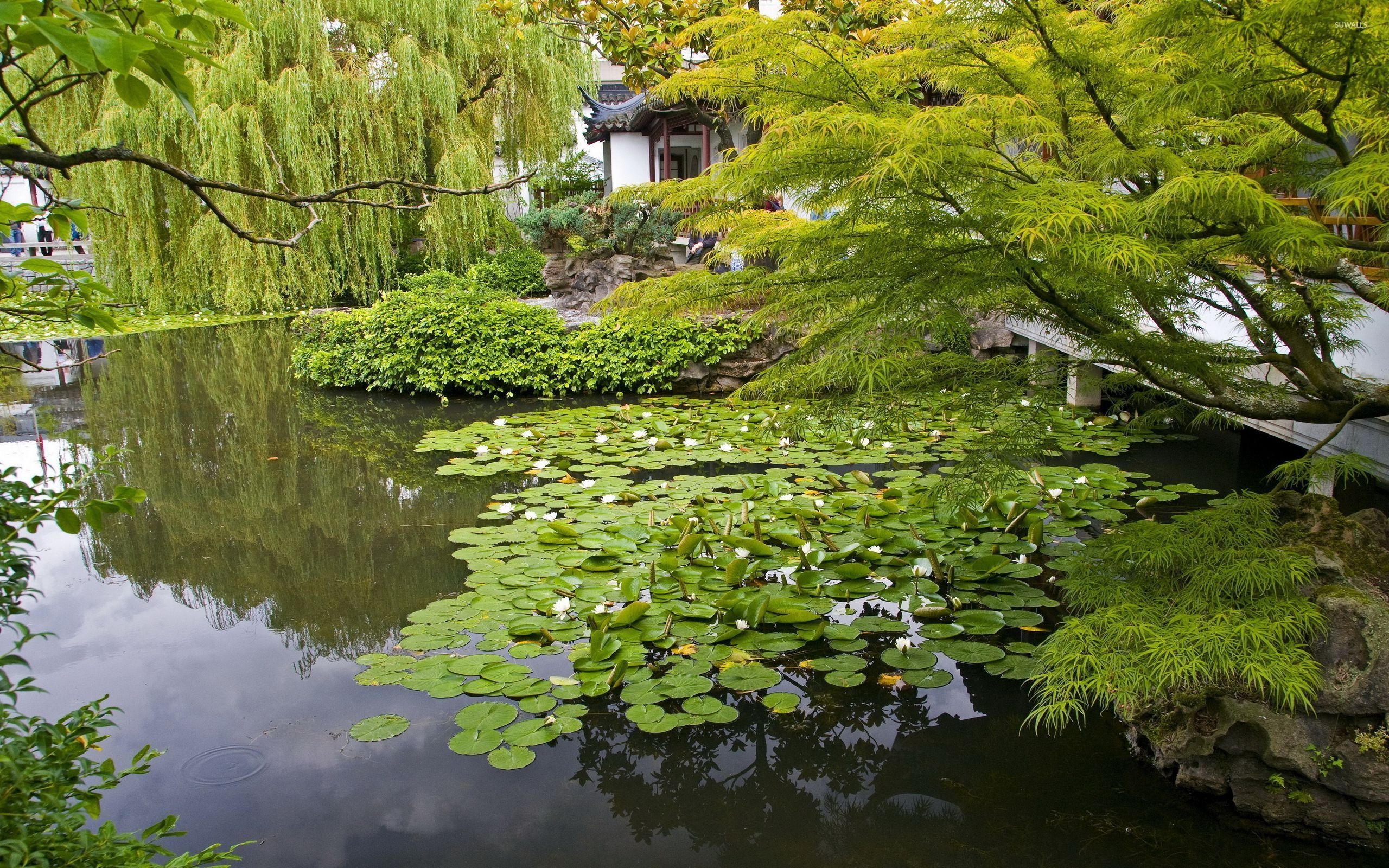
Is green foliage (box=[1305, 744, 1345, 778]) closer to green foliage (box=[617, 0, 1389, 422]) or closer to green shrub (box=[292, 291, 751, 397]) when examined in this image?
green foliage (box=[617, 0, 1389, 422])

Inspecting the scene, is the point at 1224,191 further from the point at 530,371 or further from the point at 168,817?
the point at 530,371

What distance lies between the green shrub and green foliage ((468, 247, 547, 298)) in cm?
378

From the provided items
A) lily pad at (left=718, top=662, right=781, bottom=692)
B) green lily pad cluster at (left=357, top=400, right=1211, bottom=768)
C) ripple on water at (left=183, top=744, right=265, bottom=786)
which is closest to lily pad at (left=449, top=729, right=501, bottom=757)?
green lily pad cluster at (left=357, top=400, right=1211, bottom=768)

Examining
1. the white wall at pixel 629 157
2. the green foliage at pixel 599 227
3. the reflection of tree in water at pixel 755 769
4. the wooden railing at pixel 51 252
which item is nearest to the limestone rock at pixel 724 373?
the green foliage at pixel 599 227

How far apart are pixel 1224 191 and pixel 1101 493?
260 centimetres

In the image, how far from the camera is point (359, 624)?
3406mm

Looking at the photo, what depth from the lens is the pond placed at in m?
2.17

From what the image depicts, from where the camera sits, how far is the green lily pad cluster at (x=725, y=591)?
279 cm

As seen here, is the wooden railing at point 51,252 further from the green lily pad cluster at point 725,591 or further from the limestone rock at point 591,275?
the green lily pad cluster at point 725,591

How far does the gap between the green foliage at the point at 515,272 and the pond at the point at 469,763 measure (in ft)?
26.0

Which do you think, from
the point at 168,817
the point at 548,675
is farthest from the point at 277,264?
the point at 168,817

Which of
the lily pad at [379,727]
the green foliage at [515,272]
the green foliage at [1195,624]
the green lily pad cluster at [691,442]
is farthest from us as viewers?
the green foliage at [515,272]

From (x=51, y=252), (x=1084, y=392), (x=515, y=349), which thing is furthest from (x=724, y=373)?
(x=51, y=252)

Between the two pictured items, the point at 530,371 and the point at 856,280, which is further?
the point at 530,371
